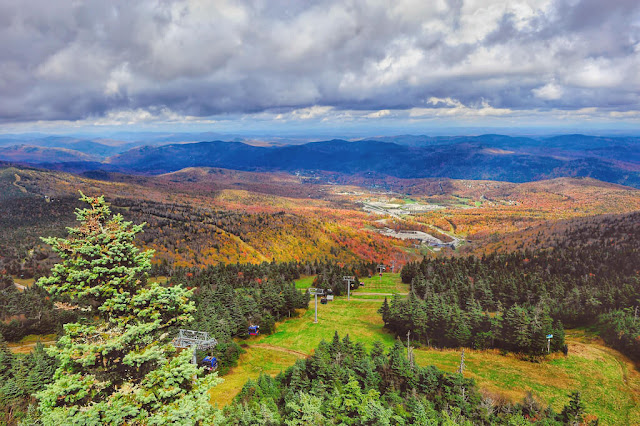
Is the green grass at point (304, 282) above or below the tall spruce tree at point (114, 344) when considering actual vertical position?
below

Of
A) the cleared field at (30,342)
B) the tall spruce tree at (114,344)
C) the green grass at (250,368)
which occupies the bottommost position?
the cleared field at (30,342)

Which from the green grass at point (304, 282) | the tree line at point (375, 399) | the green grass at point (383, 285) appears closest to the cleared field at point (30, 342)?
the tree line at point (375, 399)

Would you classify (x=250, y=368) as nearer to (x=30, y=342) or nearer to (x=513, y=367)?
(x=513, y=367)

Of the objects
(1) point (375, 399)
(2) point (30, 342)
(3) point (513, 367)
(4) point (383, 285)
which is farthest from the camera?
(4) point (383, 285)

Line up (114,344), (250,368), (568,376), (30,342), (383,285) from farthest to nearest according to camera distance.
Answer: (383,285), (30,342), (250,368), (568,376), (114,344)

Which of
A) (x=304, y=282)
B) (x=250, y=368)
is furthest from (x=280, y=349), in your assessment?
(x=304, y=282)

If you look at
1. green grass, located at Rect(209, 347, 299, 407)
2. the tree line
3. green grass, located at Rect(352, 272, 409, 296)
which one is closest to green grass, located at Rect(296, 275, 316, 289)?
green grass, located at Rect(352, 272, 409, 296)

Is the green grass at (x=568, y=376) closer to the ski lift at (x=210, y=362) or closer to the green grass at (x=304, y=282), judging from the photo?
the ski lift at (x=210, y=362)
